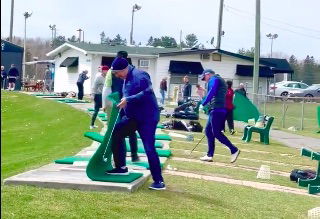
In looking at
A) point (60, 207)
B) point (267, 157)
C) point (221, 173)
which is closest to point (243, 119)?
point (267, 157)

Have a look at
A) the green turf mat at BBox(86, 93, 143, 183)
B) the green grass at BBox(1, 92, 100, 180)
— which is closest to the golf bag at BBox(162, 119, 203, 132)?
the green grass at BBox(1, 92, 100, 180)

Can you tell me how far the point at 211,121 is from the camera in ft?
41.3

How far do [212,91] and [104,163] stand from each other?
4270 mm

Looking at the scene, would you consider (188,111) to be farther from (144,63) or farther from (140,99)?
(144,63)

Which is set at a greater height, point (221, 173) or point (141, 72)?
point (141, 72)

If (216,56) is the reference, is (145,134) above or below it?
below

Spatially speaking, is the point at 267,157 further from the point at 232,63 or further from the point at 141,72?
the point at 232,63

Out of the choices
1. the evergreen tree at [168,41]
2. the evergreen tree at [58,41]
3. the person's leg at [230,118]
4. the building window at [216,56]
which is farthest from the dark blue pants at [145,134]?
the evergreen tree at [168,41]

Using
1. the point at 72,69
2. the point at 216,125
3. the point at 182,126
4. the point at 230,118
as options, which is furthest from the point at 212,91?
the point at 72,69

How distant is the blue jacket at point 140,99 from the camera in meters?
8.14

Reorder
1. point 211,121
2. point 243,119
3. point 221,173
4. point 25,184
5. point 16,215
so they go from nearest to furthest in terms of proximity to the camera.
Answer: point 16,215 < point 25,184 < point 221,173 < point 211,121 < point 243,119

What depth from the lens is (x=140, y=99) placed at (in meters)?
8.12

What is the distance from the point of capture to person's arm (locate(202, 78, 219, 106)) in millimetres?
12148

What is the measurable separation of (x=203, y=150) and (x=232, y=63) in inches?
1265
